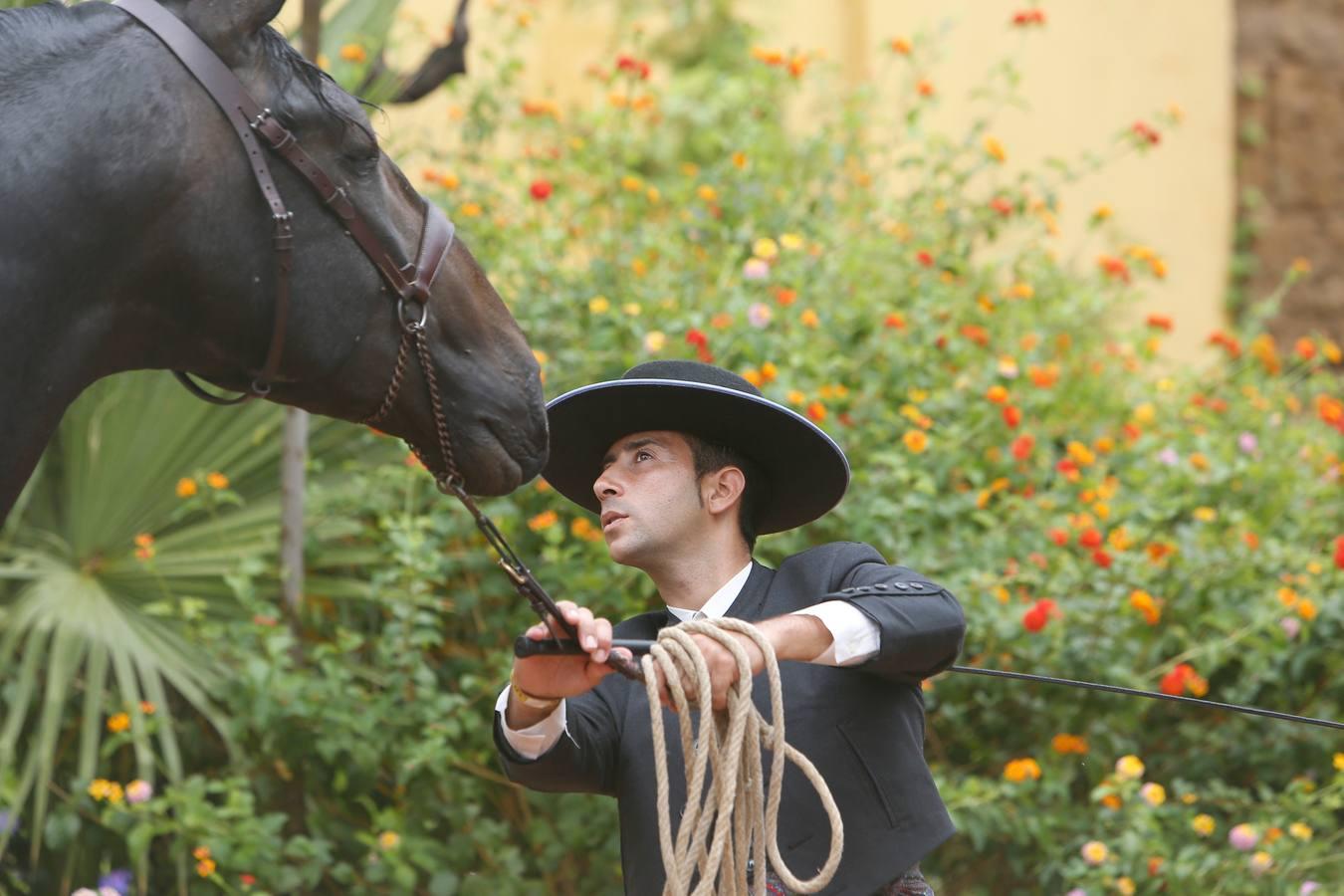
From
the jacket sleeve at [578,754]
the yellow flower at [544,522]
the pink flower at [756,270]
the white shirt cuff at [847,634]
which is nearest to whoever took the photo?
the white shirt cuff at [847,634]

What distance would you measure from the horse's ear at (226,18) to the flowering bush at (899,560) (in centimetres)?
180

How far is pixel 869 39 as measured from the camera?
307 inches

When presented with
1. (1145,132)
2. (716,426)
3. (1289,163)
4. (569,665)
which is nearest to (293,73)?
(569,665)

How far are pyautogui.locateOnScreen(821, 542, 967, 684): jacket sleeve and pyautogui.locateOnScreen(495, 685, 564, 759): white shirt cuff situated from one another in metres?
0.43

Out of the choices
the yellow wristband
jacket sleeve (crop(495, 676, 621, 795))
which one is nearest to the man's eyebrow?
jacket sleeve (crop(495, 676, 621, 795))

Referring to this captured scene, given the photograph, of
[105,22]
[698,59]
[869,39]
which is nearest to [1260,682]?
[105,22]

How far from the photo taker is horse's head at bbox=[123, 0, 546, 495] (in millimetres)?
1961

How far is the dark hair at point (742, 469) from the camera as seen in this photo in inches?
106

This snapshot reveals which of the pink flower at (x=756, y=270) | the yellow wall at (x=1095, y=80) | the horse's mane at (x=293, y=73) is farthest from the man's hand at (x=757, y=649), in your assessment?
the yellow wall at (x=1095, y=80)

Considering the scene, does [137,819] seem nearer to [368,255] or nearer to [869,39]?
[368,255]

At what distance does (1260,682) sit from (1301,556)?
13.3 inches

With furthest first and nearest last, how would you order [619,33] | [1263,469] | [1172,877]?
[619,33] → [1263,469] → [1172,877]

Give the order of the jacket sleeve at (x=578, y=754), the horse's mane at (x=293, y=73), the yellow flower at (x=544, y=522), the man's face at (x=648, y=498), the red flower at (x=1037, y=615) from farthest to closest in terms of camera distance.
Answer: the yellow flower at (x=544, y=522)
the red flower at (x=1037, y=615)
the man's face at (x=648, y=498)
the jacket sleeve at (x=578, y=754)
the horse's mane at (x=293, y=73)

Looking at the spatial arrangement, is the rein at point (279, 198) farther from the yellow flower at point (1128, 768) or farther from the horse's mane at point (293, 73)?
the yellow flower at point (1128, 768)
